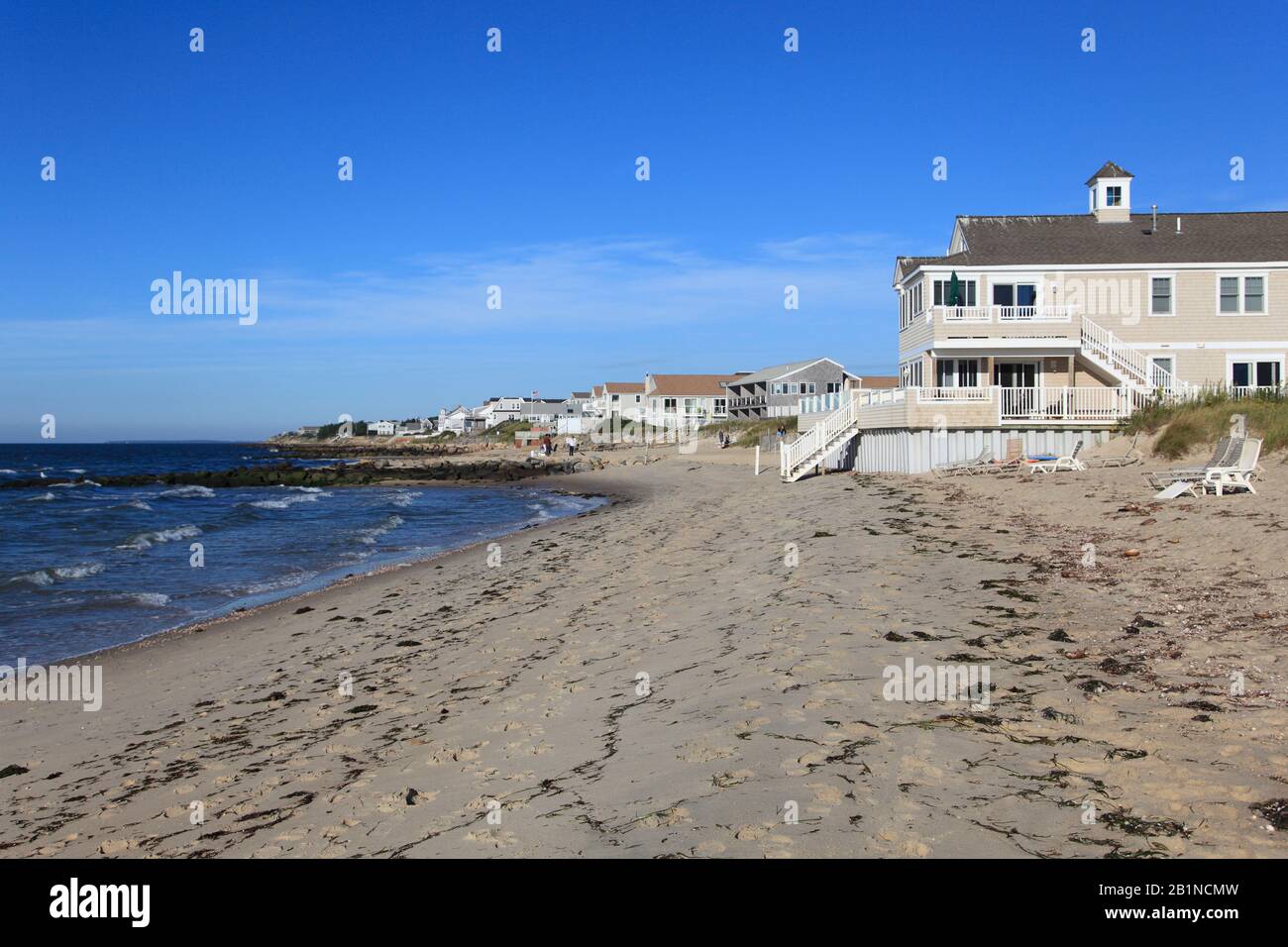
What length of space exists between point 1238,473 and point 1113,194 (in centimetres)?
2249

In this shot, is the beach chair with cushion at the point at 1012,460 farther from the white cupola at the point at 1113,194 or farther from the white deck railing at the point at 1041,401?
the white cupola at the point at 1113,194

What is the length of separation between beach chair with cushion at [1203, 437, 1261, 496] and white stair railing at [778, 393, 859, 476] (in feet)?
50.1

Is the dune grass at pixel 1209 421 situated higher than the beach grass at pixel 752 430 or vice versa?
the beach grass at pixel 752 430

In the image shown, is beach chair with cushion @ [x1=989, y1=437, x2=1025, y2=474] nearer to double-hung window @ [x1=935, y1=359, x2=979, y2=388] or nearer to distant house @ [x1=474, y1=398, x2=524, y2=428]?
double-hung window @ [x1=935, y1=359, x2=979, y2=388]

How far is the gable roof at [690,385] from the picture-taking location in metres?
107

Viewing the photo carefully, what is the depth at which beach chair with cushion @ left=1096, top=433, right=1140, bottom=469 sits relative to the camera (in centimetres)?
2238

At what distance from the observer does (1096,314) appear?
30.9 metres

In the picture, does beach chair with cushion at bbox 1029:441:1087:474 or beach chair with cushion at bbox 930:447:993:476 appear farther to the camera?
beach chair with cushion at bbox 930:447:993:476

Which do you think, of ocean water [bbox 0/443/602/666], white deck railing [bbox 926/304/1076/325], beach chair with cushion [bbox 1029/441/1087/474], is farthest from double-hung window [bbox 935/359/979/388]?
ocean water [bbox 0/443/602/666]

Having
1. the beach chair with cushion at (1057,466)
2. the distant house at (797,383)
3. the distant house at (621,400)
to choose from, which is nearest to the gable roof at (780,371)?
the distant house at (797,383)

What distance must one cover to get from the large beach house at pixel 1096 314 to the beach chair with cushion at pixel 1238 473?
1247 centimetres

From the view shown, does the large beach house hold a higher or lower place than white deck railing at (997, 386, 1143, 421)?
higher

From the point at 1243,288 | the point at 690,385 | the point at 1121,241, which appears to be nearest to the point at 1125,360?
the point at 1243,288

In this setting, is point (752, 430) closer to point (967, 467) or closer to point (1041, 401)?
point (1041, 401)
